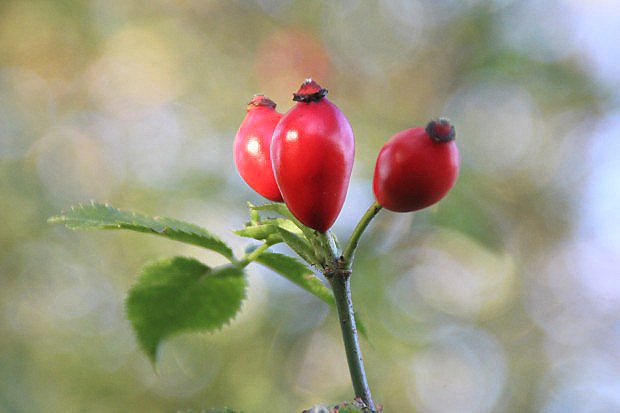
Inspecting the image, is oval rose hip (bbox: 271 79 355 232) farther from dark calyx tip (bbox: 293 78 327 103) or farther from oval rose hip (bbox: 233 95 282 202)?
oval rose hip (bbox: 233 95 282 202)

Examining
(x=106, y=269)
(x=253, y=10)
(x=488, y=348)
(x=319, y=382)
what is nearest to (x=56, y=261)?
(x=106, y=269)

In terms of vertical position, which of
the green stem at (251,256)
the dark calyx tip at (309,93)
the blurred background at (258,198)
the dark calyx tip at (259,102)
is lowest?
the green stem at (251,256)

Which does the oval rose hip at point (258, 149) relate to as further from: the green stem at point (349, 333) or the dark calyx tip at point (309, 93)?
the green stem at point (349, 333)

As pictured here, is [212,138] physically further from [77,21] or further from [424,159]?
[424,159]

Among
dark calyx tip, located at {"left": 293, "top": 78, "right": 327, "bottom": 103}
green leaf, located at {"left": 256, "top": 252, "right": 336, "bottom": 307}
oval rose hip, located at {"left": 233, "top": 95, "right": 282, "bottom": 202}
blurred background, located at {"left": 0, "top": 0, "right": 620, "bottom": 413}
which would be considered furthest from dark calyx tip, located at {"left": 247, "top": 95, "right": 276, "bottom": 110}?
blurred background, located at {"left": 0, "top": 0, "right": 620, "bottom": 413}

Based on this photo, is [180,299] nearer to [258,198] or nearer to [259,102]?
[259,102]

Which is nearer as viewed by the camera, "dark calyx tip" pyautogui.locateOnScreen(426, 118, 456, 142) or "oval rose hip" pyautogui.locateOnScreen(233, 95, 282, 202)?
"dark calyx tip" pyautogui.locateOnScreen(426, 118, 456, 142)

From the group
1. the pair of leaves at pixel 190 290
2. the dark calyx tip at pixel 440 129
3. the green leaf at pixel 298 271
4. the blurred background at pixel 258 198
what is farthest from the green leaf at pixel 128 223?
the blurred background at pixel 258 198
